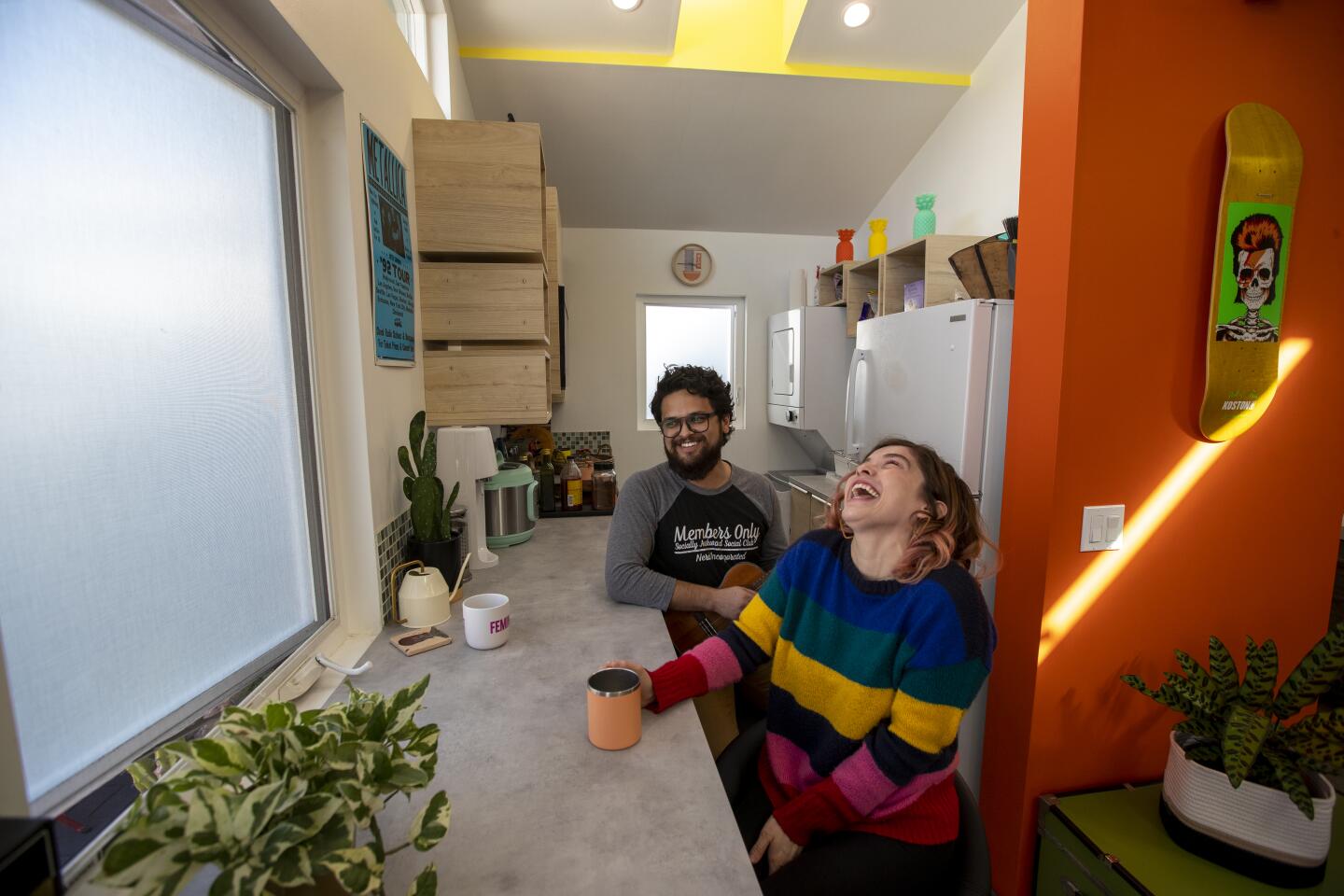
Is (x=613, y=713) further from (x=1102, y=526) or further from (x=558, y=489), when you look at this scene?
(x=558, y=489)

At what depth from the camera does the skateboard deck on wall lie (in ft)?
4.81

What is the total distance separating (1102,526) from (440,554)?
171 centimetres

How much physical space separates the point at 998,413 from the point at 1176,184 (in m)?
0.71

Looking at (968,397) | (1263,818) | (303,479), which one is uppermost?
→ (968,397)

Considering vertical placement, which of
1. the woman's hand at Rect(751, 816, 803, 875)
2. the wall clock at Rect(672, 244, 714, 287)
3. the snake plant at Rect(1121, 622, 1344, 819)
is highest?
the wall clock at Rect(672, 244, 714, 287)

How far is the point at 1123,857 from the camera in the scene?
4.59ft

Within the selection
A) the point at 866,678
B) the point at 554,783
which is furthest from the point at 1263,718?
the point at 554,783

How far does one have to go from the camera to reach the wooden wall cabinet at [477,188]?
1921 millimetres

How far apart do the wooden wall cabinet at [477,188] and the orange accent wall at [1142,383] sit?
145cm

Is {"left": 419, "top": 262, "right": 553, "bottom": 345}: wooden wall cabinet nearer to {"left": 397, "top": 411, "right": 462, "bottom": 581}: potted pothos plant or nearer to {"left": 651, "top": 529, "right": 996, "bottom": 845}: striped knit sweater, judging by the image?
{"left": 397, "top": 411, "right": 462, "bottom": 581}: potted pothos plant

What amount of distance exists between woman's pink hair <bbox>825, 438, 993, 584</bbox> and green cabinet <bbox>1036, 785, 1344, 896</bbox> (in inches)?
31.5

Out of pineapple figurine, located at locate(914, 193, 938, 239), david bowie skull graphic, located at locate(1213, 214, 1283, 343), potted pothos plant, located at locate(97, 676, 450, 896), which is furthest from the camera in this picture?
pineapple figurine, located at locate(914, 193, 938, 239)


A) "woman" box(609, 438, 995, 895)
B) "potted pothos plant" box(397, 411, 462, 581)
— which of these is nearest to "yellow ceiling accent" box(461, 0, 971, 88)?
"potted pothos plant" box(397, 411, 462, 581)

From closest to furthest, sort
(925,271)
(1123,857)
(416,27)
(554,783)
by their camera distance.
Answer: (554,783) → (1123,857) → (416,27) → (925,271)
